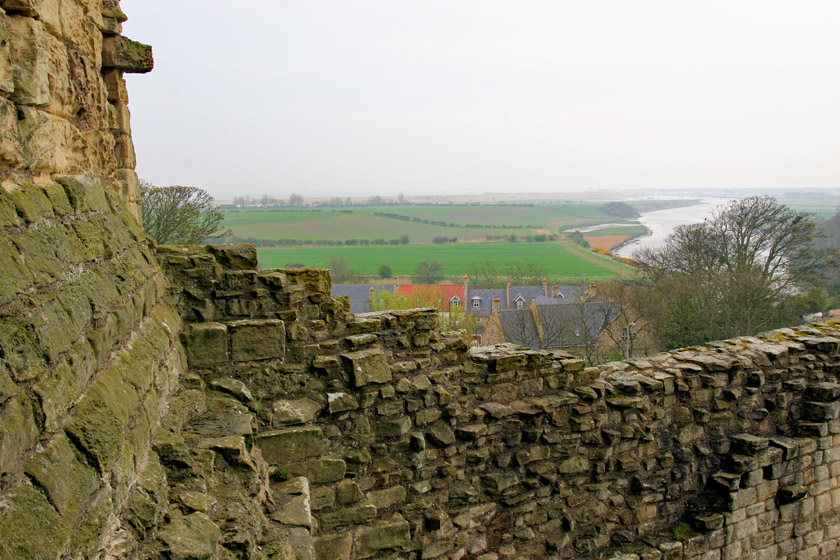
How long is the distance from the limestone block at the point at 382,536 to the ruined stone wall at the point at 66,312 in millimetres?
2066

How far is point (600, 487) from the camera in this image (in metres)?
6.00

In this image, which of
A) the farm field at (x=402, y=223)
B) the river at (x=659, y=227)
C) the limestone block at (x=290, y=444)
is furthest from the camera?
the farm field at (x=402, y=223)

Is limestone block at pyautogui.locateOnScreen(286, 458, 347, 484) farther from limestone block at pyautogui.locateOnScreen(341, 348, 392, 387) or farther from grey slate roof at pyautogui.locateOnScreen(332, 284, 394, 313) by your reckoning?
Answer: grey slate roof at pyautogui.locateOnScreen(332, 284, 394, 313)

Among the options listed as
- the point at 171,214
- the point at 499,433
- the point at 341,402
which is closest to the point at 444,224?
the point at 171,214

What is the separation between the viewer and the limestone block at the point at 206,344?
14.1ft

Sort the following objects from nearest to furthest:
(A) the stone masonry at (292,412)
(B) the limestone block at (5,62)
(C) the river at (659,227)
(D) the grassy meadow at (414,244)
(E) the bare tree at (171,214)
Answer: (A) the stone masonry at (292,412), (B) the limestone block at (5,62), (E) the bare tree at (171,214), (C) the river at (659,227), (D) the grassy meadow at (414,244)

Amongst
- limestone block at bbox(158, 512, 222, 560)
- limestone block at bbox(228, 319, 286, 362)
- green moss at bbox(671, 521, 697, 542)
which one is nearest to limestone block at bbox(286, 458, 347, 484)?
limestone block at bbox(228, 319, 286, 362)

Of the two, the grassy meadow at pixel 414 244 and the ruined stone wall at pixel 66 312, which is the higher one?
the ruined stone wall at pixel 66 312

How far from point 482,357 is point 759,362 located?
143 inches

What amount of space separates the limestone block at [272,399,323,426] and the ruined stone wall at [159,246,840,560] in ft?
0.05

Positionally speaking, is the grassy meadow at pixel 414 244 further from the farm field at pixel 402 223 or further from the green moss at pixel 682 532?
the green moss at pixel 682 532

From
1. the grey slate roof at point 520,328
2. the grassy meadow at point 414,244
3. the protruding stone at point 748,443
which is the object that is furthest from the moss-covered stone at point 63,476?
the grassy meadow at point 414,244

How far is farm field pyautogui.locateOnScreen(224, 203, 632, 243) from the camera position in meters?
88.8

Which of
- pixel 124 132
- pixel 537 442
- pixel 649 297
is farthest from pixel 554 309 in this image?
pixel 124 132
